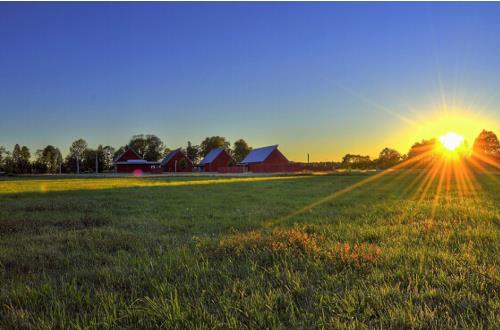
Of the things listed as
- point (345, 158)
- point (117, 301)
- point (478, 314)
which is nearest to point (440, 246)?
point (478, 314)

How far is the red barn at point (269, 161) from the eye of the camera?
6650cm

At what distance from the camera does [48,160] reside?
105 metres

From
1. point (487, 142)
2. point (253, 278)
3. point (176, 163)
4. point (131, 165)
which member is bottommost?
point (253, 278)

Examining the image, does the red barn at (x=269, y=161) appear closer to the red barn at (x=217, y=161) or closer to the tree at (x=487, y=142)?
the red barn at (x=217, y=161)

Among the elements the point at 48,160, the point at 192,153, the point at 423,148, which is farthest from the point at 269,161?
the point at 48,160

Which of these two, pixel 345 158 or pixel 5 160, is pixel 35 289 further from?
pixel 5 160

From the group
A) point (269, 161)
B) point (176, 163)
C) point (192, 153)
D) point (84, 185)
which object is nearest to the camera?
point (84, 185)

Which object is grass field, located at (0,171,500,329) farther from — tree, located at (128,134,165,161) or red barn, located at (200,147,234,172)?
tree, located at (128,134,165,161)

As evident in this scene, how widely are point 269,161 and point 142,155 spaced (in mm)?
63009

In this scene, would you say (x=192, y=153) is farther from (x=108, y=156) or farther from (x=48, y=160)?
(x=48, y=160)

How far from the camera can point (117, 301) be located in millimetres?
3168

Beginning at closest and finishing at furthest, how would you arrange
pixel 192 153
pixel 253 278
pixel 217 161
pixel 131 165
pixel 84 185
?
1. pixel 253 278
2. pixel 84 185
3. pixel 131 165
4. pixel 217 161
5. pixel 192 153

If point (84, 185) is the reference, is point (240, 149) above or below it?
above

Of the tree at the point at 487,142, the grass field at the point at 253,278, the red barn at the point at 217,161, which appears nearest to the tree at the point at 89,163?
the red barn at the point at 217,161
